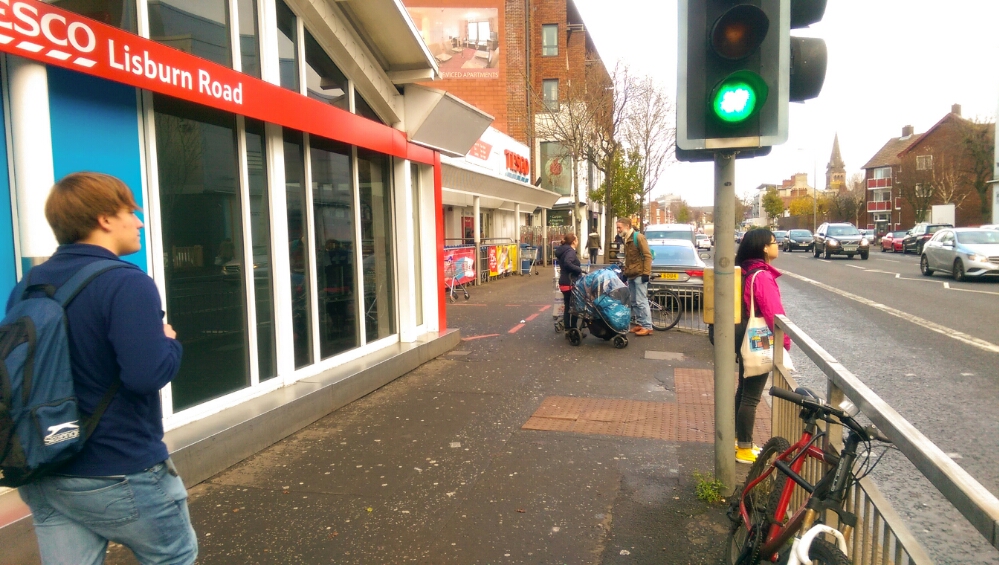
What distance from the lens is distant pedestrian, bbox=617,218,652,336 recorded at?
35.4 feet

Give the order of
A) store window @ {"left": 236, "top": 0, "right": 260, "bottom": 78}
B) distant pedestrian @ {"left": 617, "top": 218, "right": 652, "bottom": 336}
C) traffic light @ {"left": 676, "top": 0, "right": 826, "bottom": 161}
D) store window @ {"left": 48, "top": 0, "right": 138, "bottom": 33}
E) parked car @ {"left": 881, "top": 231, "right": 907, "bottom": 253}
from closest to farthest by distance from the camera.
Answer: traffic light @ {"left": 676, "top": 0, "right": 826, "bottom": 161} → store window @ {"left": 48, "top": 0, "right": 138, "bottom": 33} → store window @ {"left": 236, "top": 0, "right": 260, "bottom": 78} → distant pedestrian @ {"left": 617, "top": 218, "right": 652, "bottom": 336} → parked car @ {"left": 881, "top": 231, "right": 907, "bottom": 253}

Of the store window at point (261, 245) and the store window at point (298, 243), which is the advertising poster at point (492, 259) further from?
the store window at point (261, 245)

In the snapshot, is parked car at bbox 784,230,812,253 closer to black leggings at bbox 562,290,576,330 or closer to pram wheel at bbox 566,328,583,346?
black leggings at bbox 562,290,576,330

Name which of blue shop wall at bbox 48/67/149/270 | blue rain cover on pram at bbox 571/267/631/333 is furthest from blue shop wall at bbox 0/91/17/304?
blue rain cover on pram at bbox 571/267/631/333

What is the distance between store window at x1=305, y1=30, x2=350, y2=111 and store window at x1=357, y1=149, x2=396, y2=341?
628 millimetres

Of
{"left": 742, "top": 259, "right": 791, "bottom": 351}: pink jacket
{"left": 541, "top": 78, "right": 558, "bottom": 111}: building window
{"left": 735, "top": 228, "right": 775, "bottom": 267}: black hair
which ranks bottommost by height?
{"left": 742, "top": 259, "right": 791, "bottom": 351}: pink jacket

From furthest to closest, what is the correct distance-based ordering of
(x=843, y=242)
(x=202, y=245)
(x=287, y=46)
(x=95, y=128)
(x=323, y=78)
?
(x=843, y=242) → (x=323, y=78) → (x=287, y=46) → (x=202, y=245) → (x=95, y=128)

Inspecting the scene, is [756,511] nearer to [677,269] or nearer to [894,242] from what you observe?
[677,269]

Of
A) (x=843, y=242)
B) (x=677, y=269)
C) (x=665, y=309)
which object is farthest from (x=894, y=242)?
(x=665, y=309)

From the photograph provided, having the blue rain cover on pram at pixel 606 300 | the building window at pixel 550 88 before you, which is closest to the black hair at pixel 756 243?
the blue rain cover on pram at pixel 606 300

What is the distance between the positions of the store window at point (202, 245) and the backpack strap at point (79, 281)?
10.2 ft

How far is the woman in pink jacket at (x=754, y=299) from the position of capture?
4.61 m

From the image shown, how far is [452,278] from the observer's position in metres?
16.7

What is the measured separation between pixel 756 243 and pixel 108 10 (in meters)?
4.72
